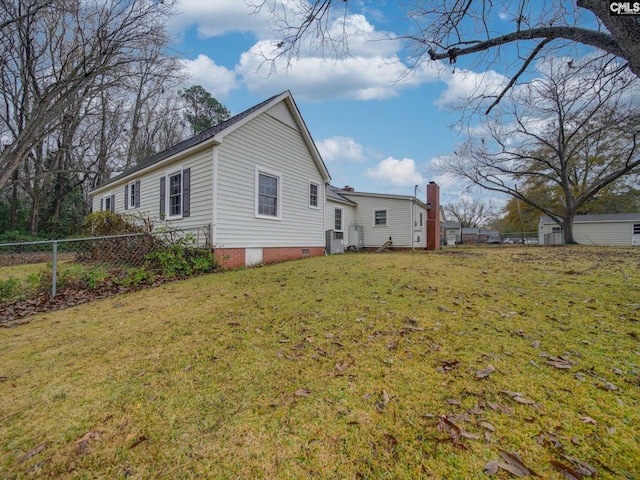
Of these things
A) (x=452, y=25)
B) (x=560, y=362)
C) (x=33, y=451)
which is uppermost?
(x=452, y=25)

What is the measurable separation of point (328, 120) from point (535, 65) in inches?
271

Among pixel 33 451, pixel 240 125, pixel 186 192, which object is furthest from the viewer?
pixel 186 192

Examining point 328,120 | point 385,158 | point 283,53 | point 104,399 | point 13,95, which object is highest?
point 13,95

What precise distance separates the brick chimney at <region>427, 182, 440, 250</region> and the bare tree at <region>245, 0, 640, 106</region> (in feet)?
52.8

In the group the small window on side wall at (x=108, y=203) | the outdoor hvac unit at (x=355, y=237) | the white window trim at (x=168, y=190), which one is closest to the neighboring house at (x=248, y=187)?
the white window trim at (x=168, y=190)

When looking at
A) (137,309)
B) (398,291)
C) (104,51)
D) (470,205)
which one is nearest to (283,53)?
(398,291)

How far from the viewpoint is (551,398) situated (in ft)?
6.60

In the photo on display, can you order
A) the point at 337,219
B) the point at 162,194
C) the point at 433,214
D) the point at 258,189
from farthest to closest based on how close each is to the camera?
the point at 433,214 < the point at 337,219 < the point at 162,194 < the point at 258,189

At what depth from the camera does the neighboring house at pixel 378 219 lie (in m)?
17.2

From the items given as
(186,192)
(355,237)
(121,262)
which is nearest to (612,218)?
(355,237)

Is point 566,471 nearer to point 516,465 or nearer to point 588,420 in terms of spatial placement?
point 516,465

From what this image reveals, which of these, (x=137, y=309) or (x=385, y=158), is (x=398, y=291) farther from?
(x=385, y=158)

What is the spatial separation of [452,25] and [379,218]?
1441 centimetres

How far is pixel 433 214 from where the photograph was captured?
19797 millimetres
